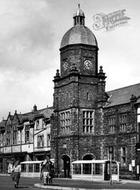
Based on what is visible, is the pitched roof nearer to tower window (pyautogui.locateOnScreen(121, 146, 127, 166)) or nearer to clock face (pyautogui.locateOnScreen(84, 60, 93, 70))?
clock face (pyautogui.locateOnScreen(84, 60, 93, 70))

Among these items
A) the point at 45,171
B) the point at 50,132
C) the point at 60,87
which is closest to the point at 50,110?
the point at 50,132

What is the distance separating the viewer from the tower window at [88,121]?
203 feet

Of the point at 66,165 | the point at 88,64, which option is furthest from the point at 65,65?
the point at 66,165

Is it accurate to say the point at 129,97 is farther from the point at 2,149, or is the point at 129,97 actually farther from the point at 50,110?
the point at 2,149

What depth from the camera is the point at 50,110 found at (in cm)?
7638

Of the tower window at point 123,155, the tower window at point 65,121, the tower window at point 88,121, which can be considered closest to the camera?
the tower window at point 123,155

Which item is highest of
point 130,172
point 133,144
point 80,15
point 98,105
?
point 80,15

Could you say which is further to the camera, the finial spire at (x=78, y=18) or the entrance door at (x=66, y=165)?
the finial spire at (x=78, y=18)

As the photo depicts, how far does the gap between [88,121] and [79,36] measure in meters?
11.6

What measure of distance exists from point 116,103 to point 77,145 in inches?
301

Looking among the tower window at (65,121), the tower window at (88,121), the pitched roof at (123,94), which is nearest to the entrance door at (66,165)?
the tower window at (65,121)

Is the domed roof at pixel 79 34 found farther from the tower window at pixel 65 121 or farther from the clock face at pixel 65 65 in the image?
the tower window at pixel 65 121

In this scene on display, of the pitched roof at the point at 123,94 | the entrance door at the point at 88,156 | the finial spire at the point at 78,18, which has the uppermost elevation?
the finial spire at the point at 78,18

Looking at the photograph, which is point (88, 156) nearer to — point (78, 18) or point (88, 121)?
point (88, 121)
